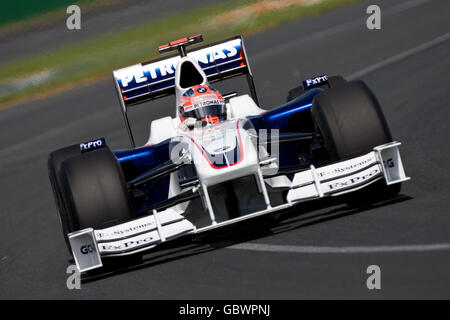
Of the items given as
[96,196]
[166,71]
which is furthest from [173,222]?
[166,71]

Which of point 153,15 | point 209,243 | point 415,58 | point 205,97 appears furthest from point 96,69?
point 209,243

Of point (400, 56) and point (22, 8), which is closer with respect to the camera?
point (400, 56)

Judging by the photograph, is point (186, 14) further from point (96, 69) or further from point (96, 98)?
point (96, 98)

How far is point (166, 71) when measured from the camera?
41.1 feet

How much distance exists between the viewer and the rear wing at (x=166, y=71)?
12.5 m

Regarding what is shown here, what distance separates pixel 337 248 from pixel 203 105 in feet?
11.1

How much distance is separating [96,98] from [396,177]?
1489 centimetres
